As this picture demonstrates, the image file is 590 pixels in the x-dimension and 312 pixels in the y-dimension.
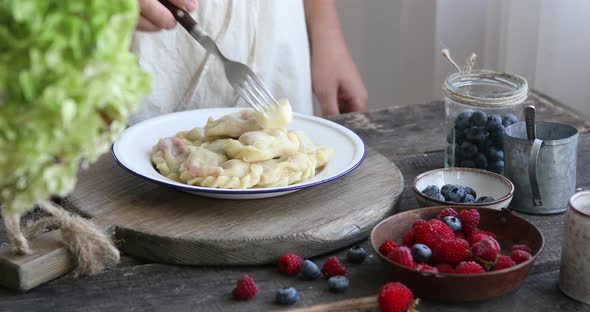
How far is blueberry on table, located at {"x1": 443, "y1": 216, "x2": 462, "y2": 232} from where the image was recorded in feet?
3.31

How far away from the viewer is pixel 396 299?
88 cm

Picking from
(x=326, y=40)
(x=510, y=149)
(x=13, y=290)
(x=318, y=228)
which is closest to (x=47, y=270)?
(x=13, y=290)

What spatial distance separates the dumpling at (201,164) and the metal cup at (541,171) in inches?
16.5

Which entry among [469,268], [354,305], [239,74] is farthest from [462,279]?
[239,74]

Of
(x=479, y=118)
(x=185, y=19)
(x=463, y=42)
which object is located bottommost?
(x=463, y=42)

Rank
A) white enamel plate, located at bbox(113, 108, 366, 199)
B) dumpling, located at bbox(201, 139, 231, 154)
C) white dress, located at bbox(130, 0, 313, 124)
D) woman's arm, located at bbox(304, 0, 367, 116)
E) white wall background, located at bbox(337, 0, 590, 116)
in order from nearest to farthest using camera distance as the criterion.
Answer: white enamel plate, located at bbox(113, 108, 366, 199) → dumpling, located at bbox(201, 139, 231, 154) → white dress, located at bbox(130, 0, 313, 124) → woman's arm, located at bbox(304, 0, 367, 116) → white wall background, located at bbox(337, 0, 590, 116)

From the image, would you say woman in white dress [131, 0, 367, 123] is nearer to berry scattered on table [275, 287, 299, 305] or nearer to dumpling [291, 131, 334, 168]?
dumpling [291, 131, 334, 168]

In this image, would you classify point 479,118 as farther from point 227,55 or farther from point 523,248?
point 227,55

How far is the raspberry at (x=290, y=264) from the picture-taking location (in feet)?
3.27

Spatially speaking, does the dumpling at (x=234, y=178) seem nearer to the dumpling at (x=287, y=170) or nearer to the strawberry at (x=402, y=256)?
the dumpling at (x=287, y=170)

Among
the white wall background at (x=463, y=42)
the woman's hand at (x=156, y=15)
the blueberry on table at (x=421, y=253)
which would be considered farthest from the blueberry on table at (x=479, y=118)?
the white wall background at (x=463, y=42)

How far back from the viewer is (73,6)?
0.58 meters

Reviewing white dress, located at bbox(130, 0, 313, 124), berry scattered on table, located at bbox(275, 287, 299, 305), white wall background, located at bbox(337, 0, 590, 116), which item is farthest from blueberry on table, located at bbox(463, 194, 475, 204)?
white wall background, located at bbox(337, 0, 590, 116)

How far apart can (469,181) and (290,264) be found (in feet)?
1.15
